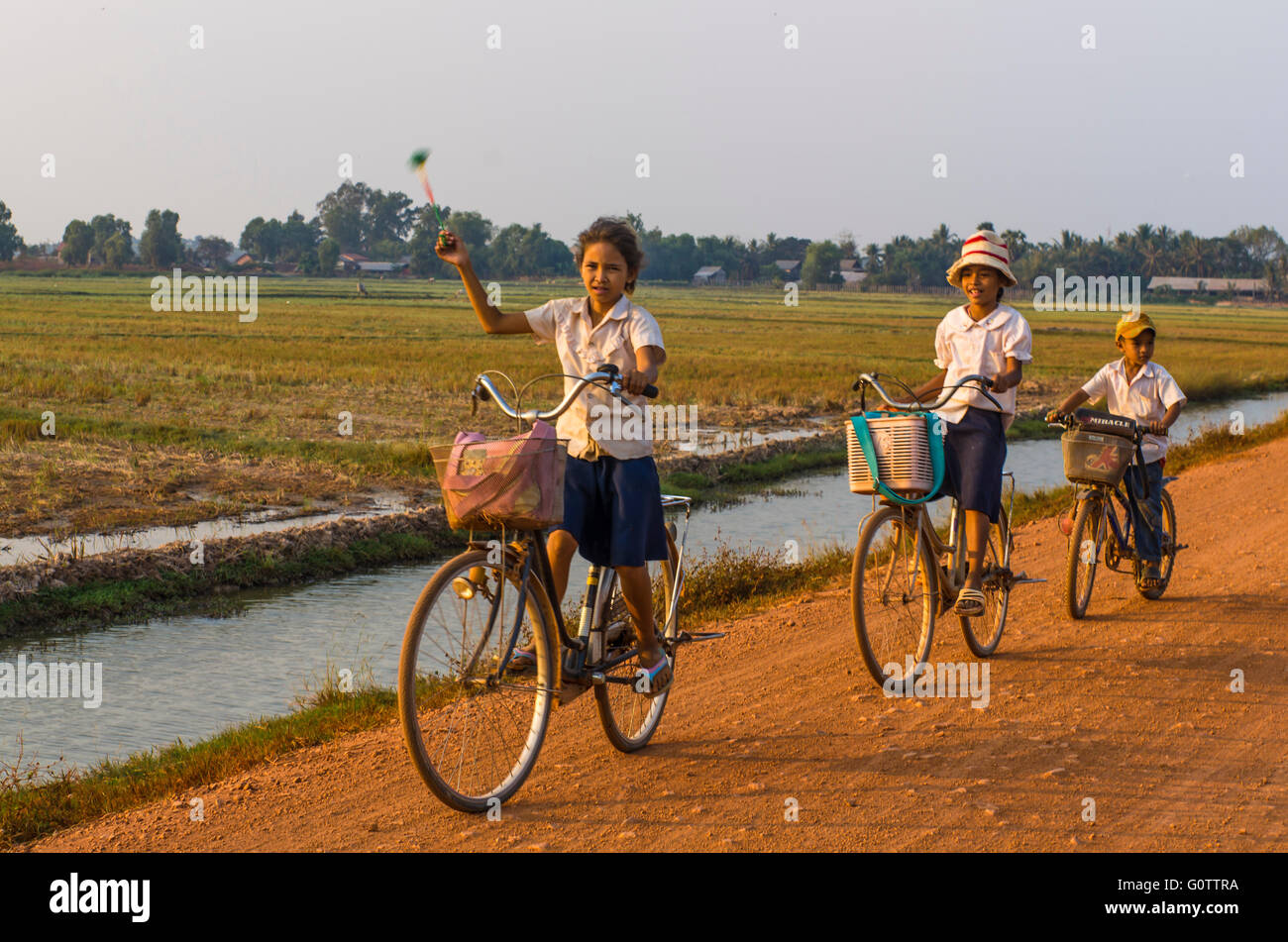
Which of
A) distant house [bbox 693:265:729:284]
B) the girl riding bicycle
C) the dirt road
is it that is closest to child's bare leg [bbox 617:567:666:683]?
the girl riding bicycle

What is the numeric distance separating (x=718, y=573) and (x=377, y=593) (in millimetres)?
3364

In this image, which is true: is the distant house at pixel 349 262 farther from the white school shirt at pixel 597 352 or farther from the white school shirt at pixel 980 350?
the white school shirt at pixel 597 352

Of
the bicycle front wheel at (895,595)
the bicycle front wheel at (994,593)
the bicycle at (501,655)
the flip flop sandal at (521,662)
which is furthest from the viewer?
the bicycle front wheel at (994,593)

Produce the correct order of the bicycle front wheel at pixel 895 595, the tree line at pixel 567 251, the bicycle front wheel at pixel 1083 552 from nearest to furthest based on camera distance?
the bicycle front wheel at pixel 895 595 → the bicycle front wheel at pixel 1083 552 → the tree line at pixel 567 251

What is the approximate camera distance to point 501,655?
4438 millimetres

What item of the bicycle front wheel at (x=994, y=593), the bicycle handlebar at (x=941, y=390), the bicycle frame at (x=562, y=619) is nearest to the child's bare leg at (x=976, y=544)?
the bicycle front wheel at (x=994, y=593)

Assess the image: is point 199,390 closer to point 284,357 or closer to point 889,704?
point 284,357

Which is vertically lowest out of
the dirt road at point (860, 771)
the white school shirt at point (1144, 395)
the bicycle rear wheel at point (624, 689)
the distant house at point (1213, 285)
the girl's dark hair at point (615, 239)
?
the dirt road at point (860, 771)

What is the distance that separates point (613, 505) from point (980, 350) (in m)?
2.58

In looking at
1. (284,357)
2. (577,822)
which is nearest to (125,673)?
(577,822)

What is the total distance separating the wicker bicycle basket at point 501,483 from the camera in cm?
414

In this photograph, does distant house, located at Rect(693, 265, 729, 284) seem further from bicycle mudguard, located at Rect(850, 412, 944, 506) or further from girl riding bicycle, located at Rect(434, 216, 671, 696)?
girl riding bicycle, located at Rect(434, 216, 671, 696)

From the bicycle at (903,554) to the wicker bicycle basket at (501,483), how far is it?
2.06 m

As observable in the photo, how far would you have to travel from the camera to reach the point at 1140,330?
26.1 feet
